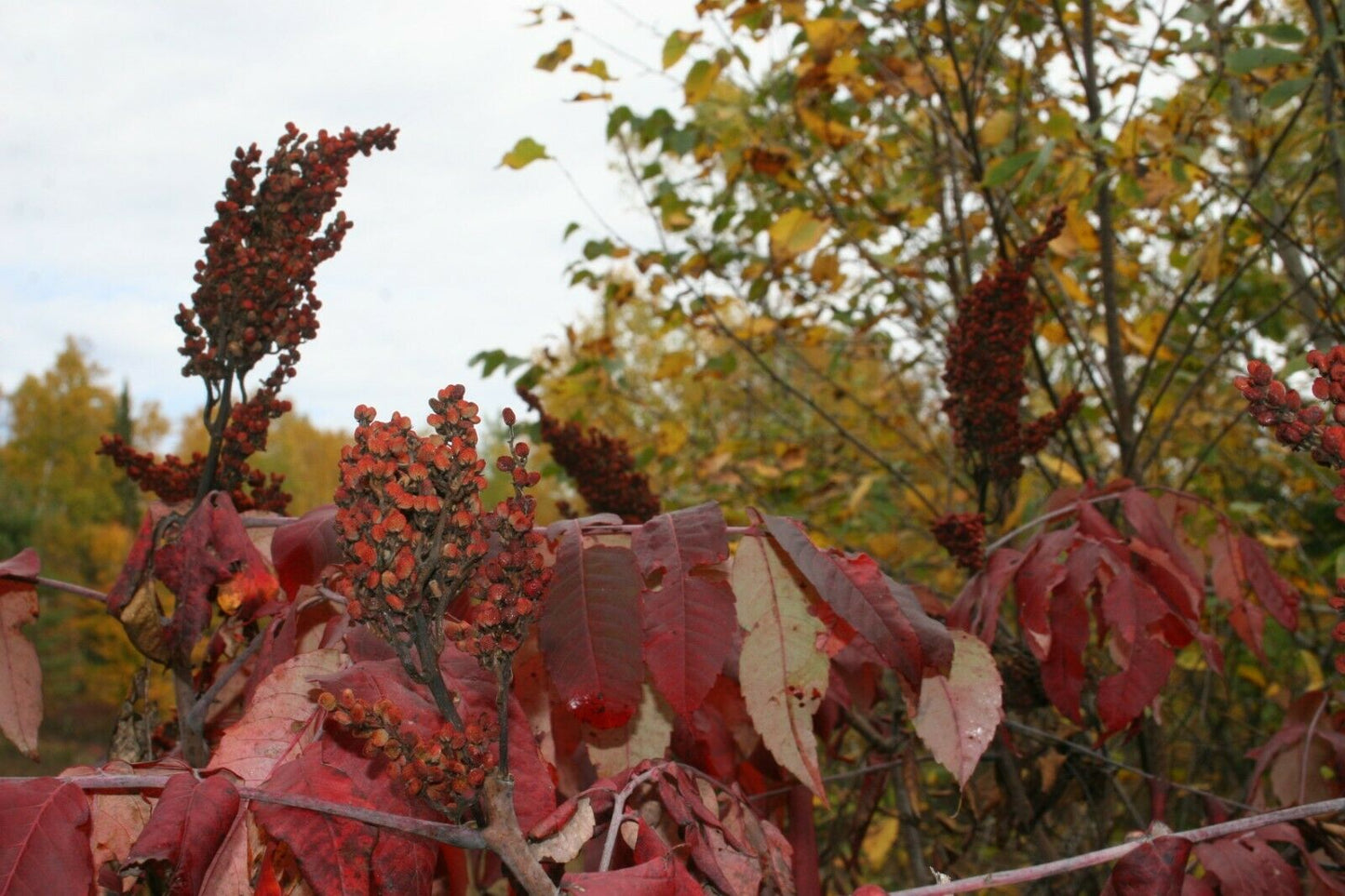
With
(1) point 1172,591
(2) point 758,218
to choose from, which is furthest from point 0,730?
(2) point 758,218

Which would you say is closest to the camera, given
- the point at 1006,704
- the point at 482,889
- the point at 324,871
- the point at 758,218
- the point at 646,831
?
the point at 324,871

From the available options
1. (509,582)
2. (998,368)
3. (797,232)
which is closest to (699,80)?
(797,232)

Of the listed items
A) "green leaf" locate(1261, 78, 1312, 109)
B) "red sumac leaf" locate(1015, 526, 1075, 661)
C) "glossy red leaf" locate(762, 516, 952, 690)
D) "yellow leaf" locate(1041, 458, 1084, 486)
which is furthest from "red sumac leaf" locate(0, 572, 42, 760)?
"yellow leaf" locate(1041, 458, 1084, 486)

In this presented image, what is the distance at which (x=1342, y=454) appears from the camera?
3.07 feet

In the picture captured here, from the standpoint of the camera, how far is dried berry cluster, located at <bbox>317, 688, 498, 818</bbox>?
2.64ft

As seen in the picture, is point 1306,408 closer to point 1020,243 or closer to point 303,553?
point 303,553

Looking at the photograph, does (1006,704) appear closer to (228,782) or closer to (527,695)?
(527,695)

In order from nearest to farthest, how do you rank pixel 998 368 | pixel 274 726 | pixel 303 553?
pixel 274 726 → pixel 303 553 → pixel 998 368

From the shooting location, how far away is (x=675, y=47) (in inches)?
128

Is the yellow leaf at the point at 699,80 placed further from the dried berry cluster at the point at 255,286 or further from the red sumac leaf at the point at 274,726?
the red sumac leaf at the point at 274,726

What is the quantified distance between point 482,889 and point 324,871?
69 cm

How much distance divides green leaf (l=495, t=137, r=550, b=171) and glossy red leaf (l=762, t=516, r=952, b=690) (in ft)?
7.87

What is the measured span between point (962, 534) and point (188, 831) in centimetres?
143

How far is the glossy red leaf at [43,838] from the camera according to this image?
2.73 feet
